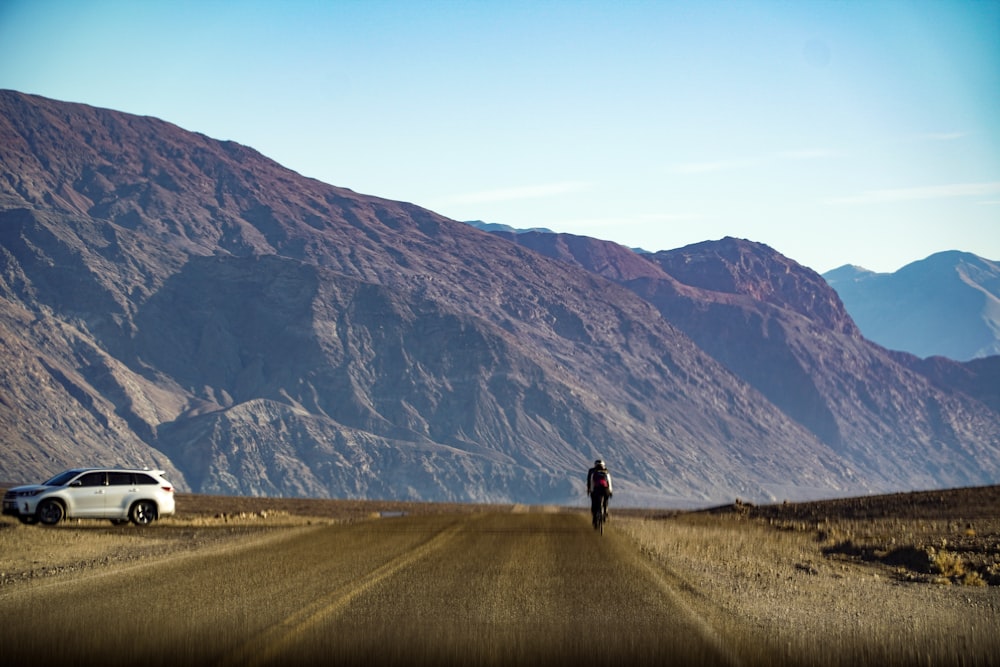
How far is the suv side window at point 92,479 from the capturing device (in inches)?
1387

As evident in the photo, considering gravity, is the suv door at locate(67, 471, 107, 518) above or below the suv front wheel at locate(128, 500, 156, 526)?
above

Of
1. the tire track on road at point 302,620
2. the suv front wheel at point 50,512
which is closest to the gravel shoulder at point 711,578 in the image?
the tire track on road at point 302,620

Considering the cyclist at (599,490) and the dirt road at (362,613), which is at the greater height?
the cyclist at (599,490)

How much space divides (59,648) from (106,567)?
979cm

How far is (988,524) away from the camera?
1550 inches

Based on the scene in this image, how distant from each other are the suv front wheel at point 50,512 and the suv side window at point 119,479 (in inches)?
65.8

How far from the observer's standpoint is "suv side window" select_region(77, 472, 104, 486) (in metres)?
35.2

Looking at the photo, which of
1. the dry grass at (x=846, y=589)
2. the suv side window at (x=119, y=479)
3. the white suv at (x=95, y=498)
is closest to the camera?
the dry grass at (x=846, y=589)

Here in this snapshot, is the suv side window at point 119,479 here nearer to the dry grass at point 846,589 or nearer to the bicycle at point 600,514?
the bicycle at point 600,514

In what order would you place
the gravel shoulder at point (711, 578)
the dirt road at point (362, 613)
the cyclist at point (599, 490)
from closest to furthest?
1. the dirt road at point (362, 613)
2. the gravel shoulder at point (711, 578)
3. the cyclist at point (599, 490)

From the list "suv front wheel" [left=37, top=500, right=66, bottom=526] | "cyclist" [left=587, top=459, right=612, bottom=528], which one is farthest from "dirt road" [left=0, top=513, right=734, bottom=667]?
"suv front wheel" [left=37, top=500, right=66, bottom=526]

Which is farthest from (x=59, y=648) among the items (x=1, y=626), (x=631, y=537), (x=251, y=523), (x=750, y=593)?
(x=251, y=523)

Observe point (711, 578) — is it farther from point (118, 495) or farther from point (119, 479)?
point (119, 479)

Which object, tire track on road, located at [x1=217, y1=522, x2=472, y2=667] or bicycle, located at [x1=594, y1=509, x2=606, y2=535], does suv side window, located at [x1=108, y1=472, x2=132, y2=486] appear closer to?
bicycle, located at [x1=594, y1=509, x2=606, y2=535]
